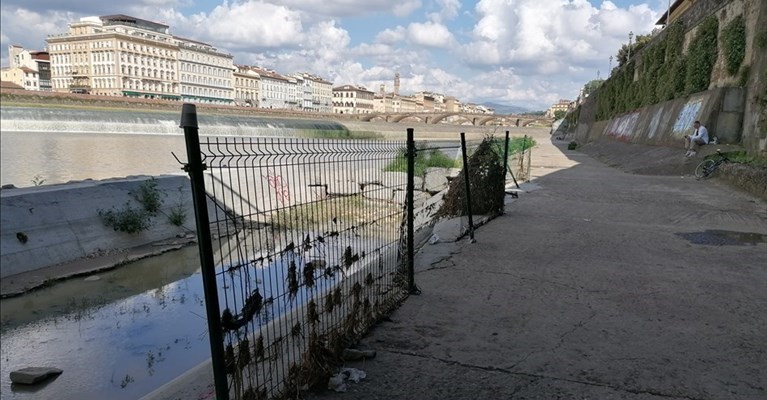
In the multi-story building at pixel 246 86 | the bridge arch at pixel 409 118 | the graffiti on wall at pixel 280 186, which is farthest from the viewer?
the multi-story building at pixel 246 86

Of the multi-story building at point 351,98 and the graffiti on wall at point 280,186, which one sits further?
the multi-story building at point 351,98

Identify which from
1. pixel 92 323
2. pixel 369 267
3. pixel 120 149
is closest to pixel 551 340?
pixel 369 267

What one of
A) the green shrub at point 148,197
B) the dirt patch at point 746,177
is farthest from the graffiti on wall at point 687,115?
the green shrub at point 148,197

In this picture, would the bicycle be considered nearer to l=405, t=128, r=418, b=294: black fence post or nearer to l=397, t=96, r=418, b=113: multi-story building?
l=405, t=128, r=418, b=294: black fence post

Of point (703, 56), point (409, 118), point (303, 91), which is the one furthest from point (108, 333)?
point (303, 91)

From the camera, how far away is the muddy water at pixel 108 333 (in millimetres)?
5543

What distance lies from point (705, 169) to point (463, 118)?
9550 cm

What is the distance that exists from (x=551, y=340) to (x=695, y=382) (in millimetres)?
1047

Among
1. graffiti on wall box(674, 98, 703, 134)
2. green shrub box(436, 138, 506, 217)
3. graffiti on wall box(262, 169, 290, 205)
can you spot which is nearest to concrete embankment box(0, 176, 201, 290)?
graffiti on wall box(262, 169, 290, 205)

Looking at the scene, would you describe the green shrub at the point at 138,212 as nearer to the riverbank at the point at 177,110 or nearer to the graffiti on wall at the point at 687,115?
the graffiti on wall at the point at 687,115

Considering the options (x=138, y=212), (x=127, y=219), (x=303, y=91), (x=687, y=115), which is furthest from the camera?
(x=303, y=91)

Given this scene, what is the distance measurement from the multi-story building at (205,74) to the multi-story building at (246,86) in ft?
7.07

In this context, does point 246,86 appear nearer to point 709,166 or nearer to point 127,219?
point 127,219

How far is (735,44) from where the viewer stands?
18953mm
